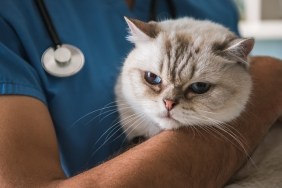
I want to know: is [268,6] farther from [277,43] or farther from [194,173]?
[194,173]

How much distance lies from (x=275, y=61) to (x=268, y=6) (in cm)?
110

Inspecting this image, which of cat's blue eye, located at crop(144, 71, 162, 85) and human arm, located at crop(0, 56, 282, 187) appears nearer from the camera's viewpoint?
human arm, located at crop(0, 56, 282, 187)

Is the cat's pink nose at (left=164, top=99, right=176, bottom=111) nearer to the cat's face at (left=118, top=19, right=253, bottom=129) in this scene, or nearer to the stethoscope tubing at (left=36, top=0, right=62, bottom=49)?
the cat's face at (left=118, top=19, right=253, bottom=129)

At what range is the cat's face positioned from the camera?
0.93 meters

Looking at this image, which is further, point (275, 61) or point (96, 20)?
point (275, 61)

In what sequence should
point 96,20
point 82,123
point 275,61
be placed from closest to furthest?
point 82,123 → point 96,20 → point 275,61

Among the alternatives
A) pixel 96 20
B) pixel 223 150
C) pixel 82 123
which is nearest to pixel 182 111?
pixel 223 150

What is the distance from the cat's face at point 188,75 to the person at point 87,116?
58 mm

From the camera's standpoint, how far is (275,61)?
128 centimetres

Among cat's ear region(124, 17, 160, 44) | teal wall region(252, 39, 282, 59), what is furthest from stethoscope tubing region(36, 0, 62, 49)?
teal wall region(252, 39, 282, 59)

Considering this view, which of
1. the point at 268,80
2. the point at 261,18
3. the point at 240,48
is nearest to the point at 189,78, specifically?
the point at 240,48

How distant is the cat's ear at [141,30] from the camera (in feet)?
3.17

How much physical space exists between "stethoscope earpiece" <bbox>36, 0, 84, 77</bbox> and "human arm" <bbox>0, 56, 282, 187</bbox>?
0.12 m

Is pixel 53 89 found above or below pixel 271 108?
above
